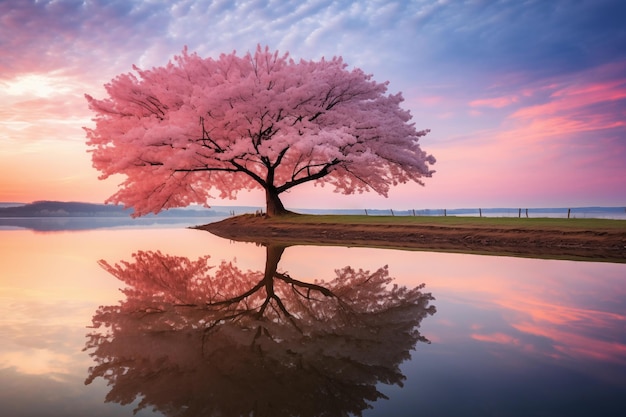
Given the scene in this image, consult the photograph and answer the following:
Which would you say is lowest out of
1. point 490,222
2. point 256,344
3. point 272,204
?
point 256,344

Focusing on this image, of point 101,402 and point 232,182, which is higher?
point 232,182

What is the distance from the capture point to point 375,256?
1975 cm

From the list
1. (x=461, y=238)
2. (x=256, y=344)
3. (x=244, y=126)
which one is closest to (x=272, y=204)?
(x=244, y=126)

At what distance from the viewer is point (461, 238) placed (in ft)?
88.5

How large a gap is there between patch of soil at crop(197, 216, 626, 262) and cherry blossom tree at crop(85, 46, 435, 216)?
4.92m

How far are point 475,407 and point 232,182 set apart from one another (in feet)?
133

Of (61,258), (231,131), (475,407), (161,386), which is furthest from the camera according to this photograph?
(231,131)

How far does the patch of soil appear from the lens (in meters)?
22.1

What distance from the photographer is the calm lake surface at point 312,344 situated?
192 inches

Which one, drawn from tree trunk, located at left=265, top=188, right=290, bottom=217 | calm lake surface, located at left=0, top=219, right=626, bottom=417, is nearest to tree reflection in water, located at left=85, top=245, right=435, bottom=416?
calm lake surface, located at left=0, top=219, right=626, bottom=417

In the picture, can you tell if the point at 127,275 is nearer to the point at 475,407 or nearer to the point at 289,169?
the point at 475,407

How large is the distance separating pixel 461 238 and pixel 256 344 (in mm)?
22121

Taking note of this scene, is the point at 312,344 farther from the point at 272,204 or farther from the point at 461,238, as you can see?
the point at 272,204

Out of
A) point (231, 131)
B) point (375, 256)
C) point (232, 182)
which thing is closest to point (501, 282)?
point (375, 256)
